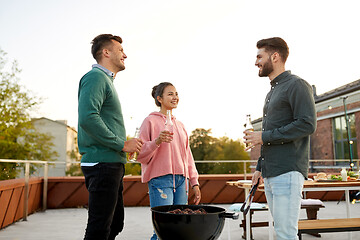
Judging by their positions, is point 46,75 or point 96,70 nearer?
point 96,70

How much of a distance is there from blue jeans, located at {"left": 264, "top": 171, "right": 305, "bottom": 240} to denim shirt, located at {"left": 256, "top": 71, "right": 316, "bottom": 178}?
45 mm

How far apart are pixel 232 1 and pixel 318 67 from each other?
18.7 feet

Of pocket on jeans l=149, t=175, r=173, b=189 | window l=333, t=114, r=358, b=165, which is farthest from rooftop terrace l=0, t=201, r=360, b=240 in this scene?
window l=333, t=114, r=358, b=165

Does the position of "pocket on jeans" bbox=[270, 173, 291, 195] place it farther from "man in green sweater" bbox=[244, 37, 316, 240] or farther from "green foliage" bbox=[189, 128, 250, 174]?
"green foliage" bbox=[189, 128, 250, 174]

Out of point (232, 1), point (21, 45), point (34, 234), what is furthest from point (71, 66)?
point (34, 234)

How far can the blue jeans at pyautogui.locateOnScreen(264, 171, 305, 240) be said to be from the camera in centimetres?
171

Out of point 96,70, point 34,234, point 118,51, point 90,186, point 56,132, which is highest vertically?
point 56,132

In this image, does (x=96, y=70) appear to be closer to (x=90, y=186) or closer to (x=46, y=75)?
(x=90, y=186)

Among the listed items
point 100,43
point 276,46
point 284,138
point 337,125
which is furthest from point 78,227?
point 337,125

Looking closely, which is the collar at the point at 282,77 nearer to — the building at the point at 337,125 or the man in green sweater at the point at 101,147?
the man in green sweater at the point at 101,147

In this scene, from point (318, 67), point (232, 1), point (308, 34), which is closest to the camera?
point (232, 1)

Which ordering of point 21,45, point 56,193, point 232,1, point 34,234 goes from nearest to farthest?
point 34,234 → point 56,193 → point 232,1 → point 21,45

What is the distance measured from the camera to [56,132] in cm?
3356

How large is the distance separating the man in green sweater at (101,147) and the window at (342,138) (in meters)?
16.4
